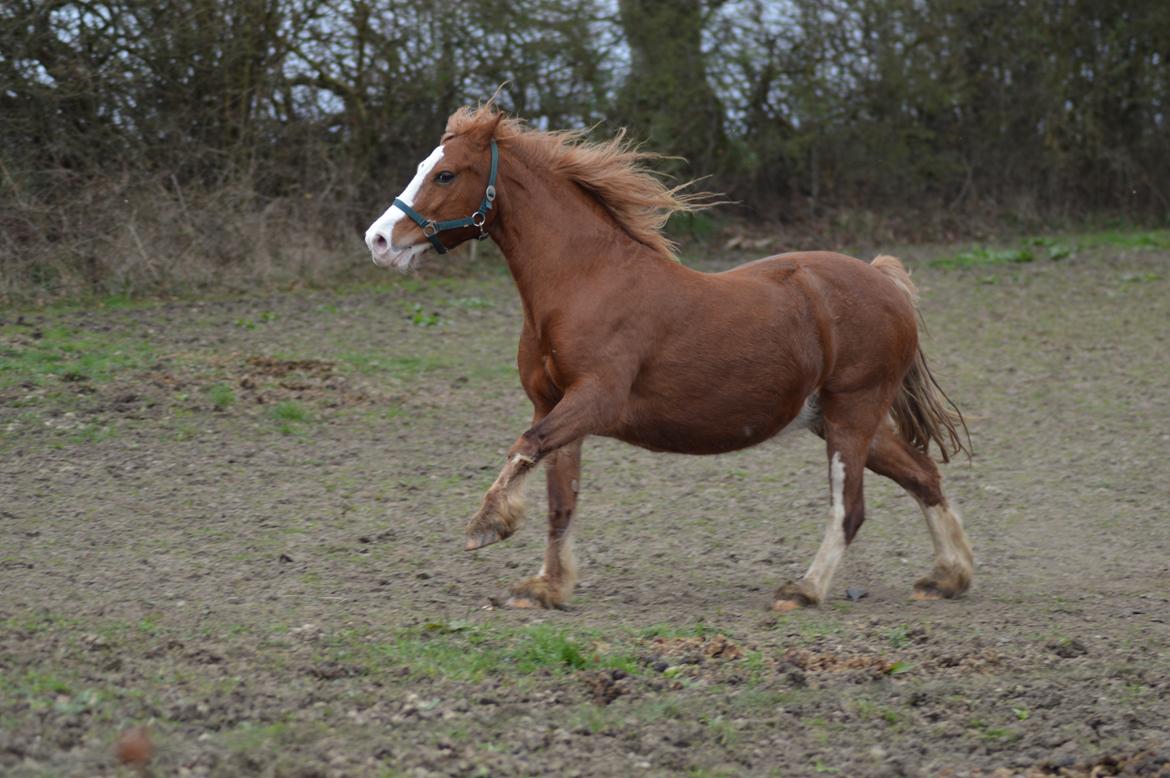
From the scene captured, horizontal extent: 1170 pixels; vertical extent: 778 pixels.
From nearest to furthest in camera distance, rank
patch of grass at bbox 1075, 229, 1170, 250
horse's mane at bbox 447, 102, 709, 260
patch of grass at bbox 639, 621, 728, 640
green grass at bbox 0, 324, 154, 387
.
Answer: patch of grass at bbox 639, 621, 728, 640, horse's mane at bbox 447, 102, 709, 260, green grass at bbox 0, 324, 154, 387, patch of grass at bbox 1075, 229, 1170, 250

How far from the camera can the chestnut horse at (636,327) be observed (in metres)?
5.95

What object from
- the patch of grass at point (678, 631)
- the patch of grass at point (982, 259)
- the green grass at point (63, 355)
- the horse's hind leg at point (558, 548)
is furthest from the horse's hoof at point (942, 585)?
the patch of grass at point (982, 259)

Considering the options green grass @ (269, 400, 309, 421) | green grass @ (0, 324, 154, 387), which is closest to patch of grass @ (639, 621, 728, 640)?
green grass @ (269, 400, 309, 421)

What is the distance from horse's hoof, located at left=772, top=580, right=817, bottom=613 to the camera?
20.2 feet

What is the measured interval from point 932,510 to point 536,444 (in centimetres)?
225

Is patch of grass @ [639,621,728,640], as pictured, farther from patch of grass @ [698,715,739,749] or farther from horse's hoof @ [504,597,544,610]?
patch of grass @ [698,715,739,749]

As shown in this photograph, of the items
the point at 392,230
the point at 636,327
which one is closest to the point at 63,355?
the point at 392,230

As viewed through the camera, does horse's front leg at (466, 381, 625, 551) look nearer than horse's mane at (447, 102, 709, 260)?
Yes

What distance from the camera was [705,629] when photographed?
5.49 meters

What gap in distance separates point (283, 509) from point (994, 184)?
15062mm

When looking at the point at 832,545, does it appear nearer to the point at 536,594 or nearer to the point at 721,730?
the point at 536,594

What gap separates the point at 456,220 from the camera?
20.0 feet

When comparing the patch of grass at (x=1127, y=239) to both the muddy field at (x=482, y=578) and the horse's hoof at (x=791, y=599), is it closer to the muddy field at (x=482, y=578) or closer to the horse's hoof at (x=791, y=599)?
the muddy field at (x=482, y=578)

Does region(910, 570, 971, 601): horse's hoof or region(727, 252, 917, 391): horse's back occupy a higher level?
region(727, 252, 917, 391): horse's back
